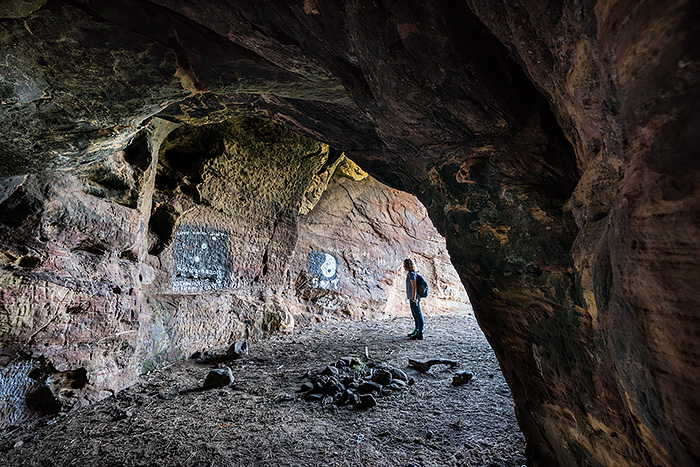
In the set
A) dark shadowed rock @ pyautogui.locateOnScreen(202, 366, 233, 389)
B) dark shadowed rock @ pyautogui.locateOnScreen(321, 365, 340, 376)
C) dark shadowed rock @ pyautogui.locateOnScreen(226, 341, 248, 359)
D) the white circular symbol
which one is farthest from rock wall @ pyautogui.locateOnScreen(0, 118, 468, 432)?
dark shadowed rock @ pyautogui.locateOnScreen(321, 365, 340, 376)

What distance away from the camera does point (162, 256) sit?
5.18 metres

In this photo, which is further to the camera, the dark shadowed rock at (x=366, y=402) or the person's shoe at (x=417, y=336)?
the person's shoe at (x=417, y=336)

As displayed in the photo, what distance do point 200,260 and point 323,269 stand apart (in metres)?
2.86

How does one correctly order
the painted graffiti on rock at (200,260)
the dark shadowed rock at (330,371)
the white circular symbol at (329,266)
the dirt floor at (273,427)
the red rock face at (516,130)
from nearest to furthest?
the red rock face at (516,130) < the dirt floor at (273,427) < the dark shadowed rock at (330,371) < the painted graffiti on rock at (200,260) < the white circular symbol at (329,266)

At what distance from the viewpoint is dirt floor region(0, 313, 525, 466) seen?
8.46ft

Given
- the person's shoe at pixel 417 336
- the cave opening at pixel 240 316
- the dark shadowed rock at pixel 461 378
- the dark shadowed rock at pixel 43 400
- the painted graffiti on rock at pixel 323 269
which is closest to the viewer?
the cave opening at pixel 240 316

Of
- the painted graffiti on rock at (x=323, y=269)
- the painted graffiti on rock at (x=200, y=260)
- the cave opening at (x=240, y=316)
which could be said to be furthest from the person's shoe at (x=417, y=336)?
the painted graffiti on rock at (x=200, y=260)

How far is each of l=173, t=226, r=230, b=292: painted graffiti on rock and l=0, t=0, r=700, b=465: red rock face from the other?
6.89 feet

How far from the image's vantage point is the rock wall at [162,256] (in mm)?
3255

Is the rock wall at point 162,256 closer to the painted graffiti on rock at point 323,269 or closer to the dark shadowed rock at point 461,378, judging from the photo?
the painted graffiti on rock at point 323,269

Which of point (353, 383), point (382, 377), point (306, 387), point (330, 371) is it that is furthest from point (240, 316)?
point (382, 377)

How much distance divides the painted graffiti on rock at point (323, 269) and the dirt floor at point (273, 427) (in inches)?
130

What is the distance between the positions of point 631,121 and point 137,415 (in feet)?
13.2

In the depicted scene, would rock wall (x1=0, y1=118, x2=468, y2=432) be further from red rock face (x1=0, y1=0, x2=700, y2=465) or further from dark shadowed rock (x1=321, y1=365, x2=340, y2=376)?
dark shadowed rock (x1=321, y1=365, x2=340, y2=376)
